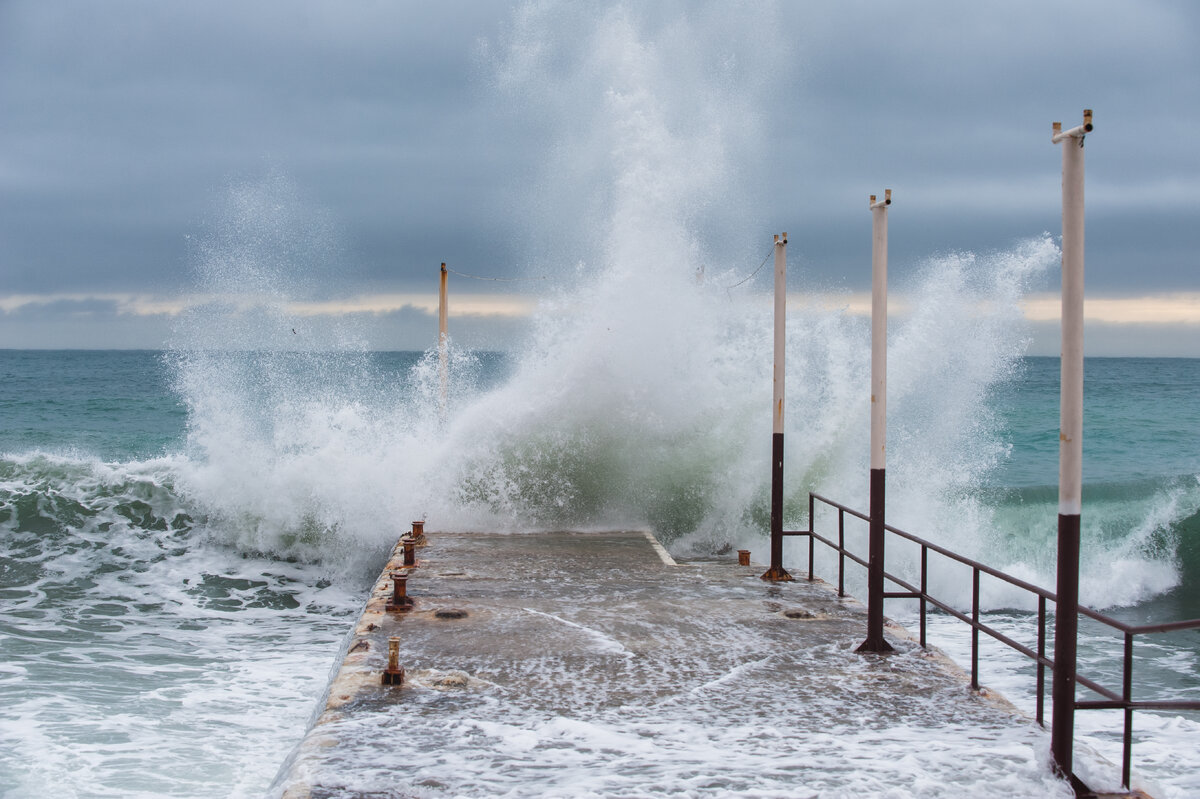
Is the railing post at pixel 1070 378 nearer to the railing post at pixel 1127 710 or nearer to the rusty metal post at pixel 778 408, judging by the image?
the railing post at pixel 1127 710

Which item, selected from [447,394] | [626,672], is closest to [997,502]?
[447,394]

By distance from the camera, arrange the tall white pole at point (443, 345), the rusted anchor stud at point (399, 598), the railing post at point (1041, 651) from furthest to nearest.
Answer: the tall white pole at point (443, 345), the rusted anchor stud at point (399, 598), the railing post at point (1041, 651)

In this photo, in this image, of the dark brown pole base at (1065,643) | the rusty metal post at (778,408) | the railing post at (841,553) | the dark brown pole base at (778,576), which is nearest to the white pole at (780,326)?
the rusty metal post at (778,408)

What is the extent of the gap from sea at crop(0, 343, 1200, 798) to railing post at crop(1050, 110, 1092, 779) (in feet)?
11.4

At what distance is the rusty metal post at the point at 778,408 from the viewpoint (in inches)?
319

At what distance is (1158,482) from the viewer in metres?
23.7

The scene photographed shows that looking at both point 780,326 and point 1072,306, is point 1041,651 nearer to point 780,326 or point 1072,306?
point 1072,306

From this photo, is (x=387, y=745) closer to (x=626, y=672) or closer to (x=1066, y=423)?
(x=626, y=672)

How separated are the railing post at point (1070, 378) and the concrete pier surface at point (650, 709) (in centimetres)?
80

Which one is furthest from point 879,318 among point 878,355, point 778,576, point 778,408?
point 778,576

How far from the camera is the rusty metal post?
811 centimetres

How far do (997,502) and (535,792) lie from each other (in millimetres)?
21306

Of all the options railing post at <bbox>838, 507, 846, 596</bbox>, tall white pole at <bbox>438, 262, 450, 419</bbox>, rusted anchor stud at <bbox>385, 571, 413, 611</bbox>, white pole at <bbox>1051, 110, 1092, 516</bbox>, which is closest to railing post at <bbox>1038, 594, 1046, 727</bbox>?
white pole at <bbox>1051, 110, 1092, 516</bbox>

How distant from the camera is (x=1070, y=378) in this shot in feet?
13.4
